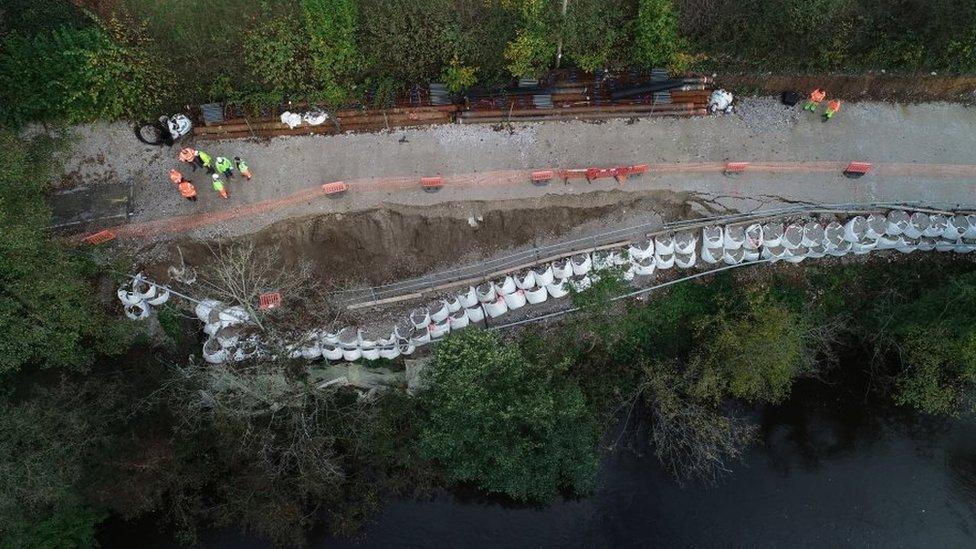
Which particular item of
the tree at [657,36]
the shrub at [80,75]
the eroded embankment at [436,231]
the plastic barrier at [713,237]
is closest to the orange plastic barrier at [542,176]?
the eroded embankment at [436,231]

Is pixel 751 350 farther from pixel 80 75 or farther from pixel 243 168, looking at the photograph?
pixel 80 75

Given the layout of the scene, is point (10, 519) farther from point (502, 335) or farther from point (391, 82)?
point (391, 82)

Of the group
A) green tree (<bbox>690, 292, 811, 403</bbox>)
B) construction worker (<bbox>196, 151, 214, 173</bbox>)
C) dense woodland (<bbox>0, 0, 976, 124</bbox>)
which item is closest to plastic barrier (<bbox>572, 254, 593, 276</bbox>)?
green tree (<bbox>690, 292, 811, 403</bbox>)

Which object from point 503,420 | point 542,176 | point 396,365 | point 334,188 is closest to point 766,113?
point 542,176

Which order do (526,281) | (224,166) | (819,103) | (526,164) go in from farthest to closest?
(819,103) < (526,164) < (526,281) < (224,166)

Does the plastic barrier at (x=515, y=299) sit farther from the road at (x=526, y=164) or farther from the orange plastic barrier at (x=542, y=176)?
the orange plastic barrier at (x=542, y=176)

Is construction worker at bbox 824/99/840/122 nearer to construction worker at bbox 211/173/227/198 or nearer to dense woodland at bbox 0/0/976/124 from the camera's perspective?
dense woodland at bbox 0/0/976/124
